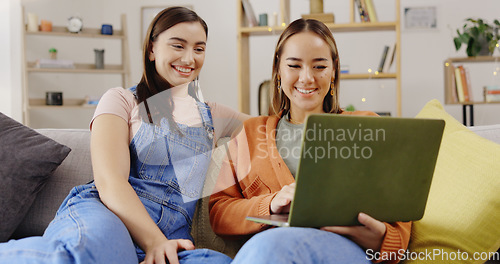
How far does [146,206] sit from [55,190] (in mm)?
452

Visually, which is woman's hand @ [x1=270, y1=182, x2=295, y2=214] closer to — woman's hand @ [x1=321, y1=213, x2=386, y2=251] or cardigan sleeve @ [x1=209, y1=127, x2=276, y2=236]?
cardigan sleeve @ [x1=209, y1=127, x2=276, y2=236]

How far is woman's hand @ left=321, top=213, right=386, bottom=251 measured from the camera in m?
0.97

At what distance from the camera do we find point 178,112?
1.47 m

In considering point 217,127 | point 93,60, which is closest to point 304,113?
point 217,127

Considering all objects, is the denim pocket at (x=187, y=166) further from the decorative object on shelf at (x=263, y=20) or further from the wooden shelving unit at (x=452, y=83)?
the wooden shelving unit at (x=452, y=83)

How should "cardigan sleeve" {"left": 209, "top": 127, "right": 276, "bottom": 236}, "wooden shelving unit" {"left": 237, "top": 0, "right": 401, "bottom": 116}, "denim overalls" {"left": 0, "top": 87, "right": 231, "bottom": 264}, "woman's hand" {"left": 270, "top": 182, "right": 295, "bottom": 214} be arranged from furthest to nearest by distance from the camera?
"wooden shelving unit" {"left": 237, "top": 0, "right": 401, "bottom": 116} < "cardigan sleeve" {"left": 209, "top": 127, "right": 276, "bottom": 236} < "woman's hand" {"left": 270, "top": 182, "right": 295, "bottom": 214} < "denim overalls" {"left": 0, "top": 87, "right": 231, "bottom": 264}

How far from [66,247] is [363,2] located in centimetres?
336

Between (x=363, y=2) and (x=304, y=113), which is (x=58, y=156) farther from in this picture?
(x=363, y=2)

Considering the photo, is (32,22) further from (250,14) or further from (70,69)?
(250,14)

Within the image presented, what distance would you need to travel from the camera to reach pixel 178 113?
1.47 m

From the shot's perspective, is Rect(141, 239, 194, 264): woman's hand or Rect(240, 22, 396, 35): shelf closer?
Rect(141, 239, 194, 264): woman's hand

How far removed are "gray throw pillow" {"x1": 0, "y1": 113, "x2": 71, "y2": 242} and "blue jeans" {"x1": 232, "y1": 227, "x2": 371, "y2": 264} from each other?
818 mm

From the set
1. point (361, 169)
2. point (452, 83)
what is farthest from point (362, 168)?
point (452, 83)

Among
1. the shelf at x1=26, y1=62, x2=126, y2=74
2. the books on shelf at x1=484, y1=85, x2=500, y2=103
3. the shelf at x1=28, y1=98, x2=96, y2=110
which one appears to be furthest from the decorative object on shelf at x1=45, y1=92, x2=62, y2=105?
the books on shelf at x1=484, y1=85, x2=500, y2=103
